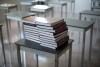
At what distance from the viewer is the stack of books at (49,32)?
1596mm

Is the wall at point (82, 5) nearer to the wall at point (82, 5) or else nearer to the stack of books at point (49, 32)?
the wall at point (82, 5)

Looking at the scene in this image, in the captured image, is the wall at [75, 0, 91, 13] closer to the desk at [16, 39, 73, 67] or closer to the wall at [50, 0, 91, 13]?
the wall at [50, 0, 91, 13]

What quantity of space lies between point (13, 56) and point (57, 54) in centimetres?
161

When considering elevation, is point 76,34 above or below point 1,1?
below

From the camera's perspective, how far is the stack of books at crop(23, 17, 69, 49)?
1.60 meters

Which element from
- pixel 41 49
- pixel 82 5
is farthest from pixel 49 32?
pixel 82 5

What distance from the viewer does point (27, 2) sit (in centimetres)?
528

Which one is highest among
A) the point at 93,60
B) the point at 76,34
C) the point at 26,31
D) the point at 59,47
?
the point at 26,31

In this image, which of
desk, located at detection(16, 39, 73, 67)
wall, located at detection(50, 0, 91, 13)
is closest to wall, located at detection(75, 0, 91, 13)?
wall, located at detection(50, 0, 91, 13)

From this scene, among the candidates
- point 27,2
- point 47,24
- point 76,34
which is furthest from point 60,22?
point 27,2

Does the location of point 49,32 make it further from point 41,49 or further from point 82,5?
point 82,5

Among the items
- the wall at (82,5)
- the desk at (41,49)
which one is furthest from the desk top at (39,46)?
the wall at (82,5)

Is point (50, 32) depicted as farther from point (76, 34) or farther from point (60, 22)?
point (76, 34)

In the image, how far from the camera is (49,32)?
161cm
